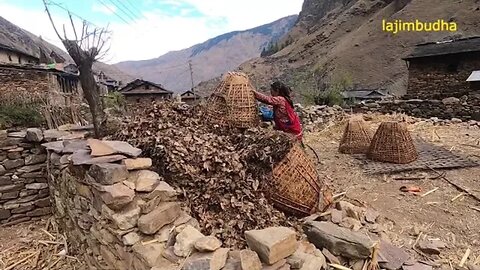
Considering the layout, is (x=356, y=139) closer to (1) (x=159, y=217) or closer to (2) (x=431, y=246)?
(2) (x=431, y=246)

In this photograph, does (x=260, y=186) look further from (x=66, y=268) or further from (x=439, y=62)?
(x=439, y=62)

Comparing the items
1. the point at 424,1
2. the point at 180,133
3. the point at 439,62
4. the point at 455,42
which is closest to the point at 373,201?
the point at 180,133

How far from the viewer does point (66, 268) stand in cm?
346

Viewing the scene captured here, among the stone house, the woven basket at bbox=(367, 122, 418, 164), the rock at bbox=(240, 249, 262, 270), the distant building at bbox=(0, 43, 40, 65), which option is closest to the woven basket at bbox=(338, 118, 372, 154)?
the woven basket at bbox=(367, 122, 418, 164)

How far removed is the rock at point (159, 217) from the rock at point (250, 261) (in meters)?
0.71

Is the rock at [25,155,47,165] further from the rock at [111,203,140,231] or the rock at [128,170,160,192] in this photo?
the rock at [111,203,140,231]

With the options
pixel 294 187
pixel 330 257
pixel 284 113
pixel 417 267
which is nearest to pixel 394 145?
pixel 284 113

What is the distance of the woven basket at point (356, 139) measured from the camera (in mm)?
6363

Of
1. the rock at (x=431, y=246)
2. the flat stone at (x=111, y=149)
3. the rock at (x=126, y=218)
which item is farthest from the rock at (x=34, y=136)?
the rock at (x=431, y=246)

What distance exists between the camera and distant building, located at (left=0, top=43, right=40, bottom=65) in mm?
19478

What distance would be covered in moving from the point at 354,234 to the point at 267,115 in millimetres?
2665

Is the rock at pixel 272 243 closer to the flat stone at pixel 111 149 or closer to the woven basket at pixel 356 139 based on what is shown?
the flat stone at pixel 111 149

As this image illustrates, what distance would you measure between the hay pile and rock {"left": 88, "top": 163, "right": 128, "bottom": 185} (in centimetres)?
45

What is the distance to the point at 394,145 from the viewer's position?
217 inches
